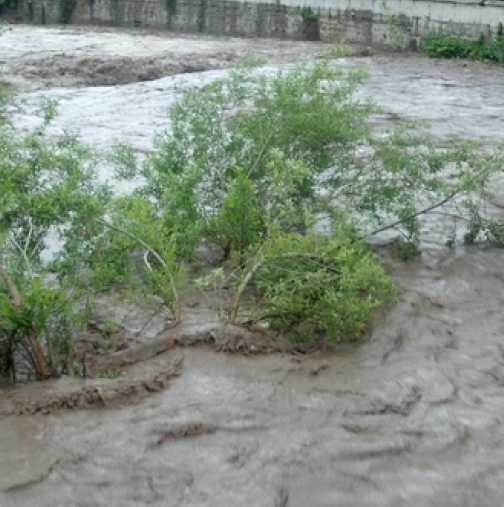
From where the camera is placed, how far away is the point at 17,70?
66.1 feet

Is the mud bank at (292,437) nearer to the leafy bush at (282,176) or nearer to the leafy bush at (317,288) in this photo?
the leafy bush at (317,288)

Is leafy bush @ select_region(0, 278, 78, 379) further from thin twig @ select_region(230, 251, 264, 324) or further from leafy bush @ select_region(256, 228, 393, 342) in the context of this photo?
leafy bush @ select_region(256, 228, 393, 342)

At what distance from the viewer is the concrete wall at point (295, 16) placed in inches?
974

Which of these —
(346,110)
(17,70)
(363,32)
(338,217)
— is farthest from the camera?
(363,32)

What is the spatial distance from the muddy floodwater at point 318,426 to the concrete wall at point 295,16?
1735 centimetres

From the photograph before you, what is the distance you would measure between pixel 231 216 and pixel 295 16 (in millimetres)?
22032

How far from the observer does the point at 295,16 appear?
28.4m

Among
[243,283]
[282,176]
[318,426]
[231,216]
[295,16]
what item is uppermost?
[295,16]

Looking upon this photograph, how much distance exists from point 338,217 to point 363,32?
66.0 feet

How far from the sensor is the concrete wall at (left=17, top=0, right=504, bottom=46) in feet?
81.2


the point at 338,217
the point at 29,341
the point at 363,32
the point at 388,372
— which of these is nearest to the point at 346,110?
the point at 338,217

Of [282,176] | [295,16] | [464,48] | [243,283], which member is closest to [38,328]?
[243,283]

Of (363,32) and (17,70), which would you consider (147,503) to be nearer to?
(17,70)

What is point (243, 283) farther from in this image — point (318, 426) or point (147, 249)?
point (318, 426)
